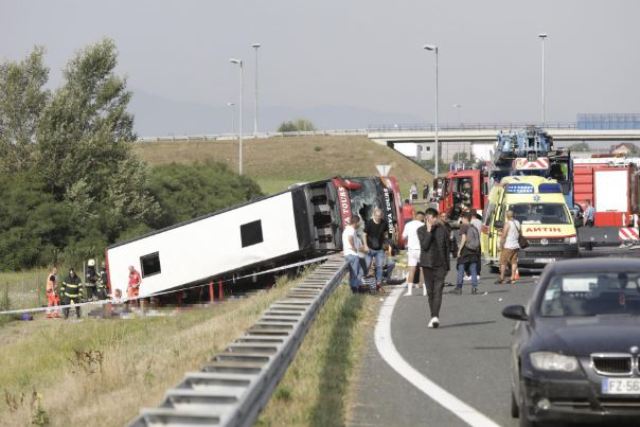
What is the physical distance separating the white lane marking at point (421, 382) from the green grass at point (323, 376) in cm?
24

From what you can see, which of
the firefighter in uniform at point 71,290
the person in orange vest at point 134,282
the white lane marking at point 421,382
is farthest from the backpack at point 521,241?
the firefighter in uniform at point 71,290

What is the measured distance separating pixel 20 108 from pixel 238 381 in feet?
163

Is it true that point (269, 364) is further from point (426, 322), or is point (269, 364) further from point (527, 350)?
point (426, 322)

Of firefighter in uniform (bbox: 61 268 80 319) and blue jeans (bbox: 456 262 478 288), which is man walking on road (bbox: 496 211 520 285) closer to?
blue jeans (bbox: 456 262 478 288)

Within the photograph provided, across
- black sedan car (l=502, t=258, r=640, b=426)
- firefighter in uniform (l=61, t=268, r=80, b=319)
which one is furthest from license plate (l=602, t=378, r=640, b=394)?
firefighter in uniform (l=61, t=268, r=80, b=319)

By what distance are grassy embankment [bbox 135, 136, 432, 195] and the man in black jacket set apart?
96.8 meters

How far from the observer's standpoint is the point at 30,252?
52031 millimetres

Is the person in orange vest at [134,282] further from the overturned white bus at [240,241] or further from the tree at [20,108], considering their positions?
the tree at [20,108]

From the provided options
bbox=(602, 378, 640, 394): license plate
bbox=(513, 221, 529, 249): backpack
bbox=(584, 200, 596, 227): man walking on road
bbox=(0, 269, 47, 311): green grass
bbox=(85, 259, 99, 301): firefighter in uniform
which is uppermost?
bbox=(602, 378, 640, 394): license plate

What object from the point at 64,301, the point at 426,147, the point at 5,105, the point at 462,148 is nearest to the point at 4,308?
the point at 64,301

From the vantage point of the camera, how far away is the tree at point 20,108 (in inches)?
2178

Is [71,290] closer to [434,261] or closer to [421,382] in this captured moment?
[434,261]

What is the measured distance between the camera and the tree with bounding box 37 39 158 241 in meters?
55.3

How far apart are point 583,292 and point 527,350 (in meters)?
1.25
